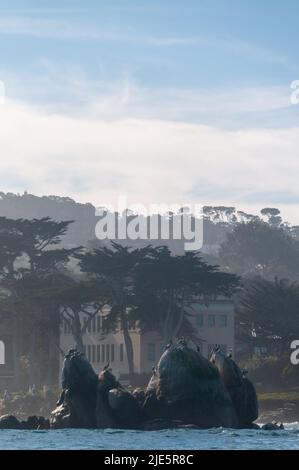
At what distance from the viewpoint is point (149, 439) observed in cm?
8106

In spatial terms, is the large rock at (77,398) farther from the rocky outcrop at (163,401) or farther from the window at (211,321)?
the window at (211,321)

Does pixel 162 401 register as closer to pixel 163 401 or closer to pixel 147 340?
pixel 163 401

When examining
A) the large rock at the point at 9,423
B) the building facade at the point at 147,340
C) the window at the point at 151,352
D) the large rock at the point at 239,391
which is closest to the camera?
the large rock at the point at 9,423

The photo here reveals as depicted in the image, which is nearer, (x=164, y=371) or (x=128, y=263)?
(x=164, y=371)

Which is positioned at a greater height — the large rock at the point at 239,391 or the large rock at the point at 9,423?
the large rock at the point at 239,391

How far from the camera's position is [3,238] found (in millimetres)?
134000

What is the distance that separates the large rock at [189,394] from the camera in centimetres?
8975

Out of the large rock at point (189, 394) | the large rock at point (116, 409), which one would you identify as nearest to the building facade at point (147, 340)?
the large rock at point (189, 394)

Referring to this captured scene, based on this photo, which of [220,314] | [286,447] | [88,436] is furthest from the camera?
[220,314]

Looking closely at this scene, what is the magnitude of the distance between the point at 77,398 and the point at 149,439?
38.5 ft

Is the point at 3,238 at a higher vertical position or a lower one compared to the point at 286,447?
higher
